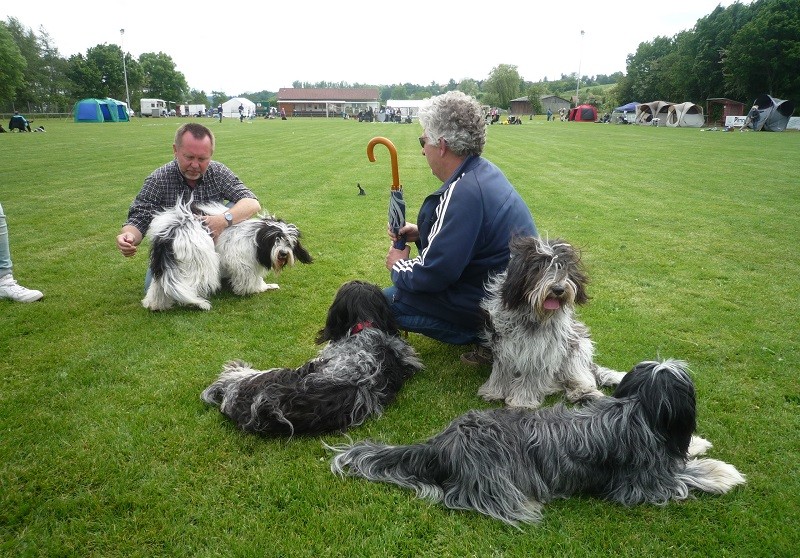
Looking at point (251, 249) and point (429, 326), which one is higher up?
point (251, 249)

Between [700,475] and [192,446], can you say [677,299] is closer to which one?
[700,475]

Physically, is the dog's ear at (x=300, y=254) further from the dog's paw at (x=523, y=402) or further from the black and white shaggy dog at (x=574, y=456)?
the black and white shaggy dog at (x=574, y=456)

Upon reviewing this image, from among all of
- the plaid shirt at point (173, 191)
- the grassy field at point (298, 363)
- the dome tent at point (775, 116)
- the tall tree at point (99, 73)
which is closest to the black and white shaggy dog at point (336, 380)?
the grassy field at point (298, 363)

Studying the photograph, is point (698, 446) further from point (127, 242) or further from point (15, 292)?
point (15, 292)

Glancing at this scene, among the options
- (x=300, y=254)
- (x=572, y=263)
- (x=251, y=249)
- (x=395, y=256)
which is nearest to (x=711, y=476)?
(x=572, y=263)

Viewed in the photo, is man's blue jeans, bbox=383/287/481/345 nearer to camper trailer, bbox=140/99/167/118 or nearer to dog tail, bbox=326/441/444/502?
dog tail, bbox=326/441/444/502

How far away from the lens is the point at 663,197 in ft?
37.9

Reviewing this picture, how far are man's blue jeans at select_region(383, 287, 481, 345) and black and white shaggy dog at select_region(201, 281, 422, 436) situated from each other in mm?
150

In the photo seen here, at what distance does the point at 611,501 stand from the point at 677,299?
144 inches

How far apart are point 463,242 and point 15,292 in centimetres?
487

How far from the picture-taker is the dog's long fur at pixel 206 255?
16.7ft

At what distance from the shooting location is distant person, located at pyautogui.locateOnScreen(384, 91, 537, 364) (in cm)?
355

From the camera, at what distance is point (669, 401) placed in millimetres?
2562

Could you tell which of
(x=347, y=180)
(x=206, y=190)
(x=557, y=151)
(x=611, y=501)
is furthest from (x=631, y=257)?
(x=557, y=151)
